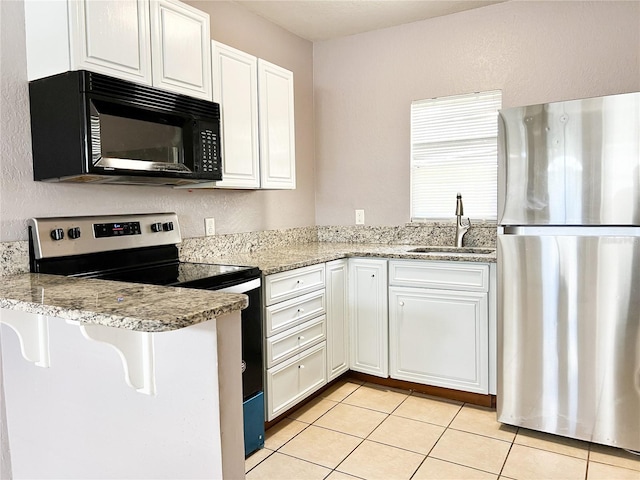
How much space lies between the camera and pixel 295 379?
2.56 meters

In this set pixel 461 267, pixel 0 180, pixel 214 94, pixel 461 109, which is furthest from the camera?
pixel 461 109

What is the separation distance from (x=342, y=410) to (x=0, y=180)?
1979 millimetres

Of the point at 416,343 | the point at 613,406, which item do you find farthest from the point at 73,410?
the point at 613,406

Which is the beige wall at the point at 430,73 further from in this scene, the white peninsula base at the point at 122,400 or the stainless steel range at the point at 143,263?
the white peninsula base at the point at 122,400

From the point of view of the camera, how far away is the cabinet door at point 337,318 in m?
2.85

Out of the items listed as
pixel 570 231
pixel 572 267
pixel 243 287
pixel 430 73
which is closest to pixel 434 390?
pixel 572 267

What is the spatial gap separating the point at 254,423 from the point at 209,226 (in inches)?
45.0

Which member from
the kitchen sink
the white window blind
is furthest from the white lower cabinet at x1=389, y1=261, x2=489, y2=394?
the white window blind

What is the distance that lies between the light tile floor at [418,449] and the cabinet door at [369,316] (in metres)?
0.29

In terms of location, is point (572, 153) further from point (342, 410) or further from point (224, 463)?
point (224, 463)

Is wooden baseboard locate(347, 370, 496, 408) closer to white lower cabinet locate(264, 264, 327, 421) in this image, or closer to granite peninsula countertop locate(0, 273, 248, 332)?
white lower cabinet locate(264, 264, 327, 421)

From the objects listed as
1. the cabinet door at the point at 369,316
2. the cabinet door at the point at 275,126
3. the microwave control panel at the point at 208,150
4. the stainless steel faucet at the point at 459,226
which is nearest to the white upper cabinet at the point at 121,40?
the microwave control panel at the point at 208,150

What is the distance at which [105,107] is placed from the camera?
1836mm

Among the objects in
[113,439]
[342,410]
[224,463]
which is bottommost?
[342,410]
